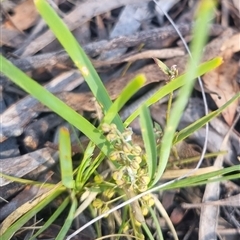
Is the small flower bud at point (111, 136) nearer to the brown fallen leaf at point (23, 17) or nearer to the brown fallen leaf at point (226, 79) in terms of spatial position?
the brown fallen leaf at point (226, 79)

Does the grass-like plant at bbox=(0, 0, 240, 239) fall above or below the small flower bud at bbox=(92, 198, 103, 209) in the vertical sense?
above

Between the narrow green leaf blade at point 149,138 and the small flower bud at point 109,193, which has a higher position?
the narrow green leaf blade at point 149,138

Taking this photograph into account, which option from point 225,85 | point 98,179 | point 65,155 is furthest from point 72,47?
point 225,85

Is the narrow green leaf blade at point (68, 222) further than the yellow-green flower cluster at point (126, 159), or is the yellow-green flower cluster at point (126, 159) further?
the narrow green leaf blade at point (68, 222)

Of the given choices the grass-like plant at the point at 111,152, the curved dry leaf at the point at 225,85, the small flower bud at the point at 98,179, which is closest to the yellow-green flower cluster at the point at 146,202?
the grass-like plant at the point at 111,152

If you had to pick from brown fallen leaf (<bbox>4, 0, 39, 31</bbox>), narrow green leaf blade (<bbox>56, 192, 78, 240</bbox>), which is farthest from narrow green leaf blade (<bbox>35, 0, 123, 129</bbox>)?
brown fallen leaf (<bbox>4, 0, 39, 31</bbox>)

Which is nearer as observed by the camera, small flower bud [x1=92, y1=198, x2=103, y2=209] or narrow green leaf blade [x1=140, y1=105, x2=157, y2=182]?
narrow green leaf blade [x1=140, y1=105, x2=157, y2=182]

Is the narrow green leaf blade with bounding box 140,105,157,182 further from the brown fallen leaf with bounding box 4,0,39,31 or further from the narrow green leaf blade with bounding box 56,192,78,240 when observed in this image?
the brown fallen leaf with bounding box 4,0,39,31

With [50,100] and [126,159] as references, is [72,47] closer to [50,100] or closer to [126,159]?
[50,100]
